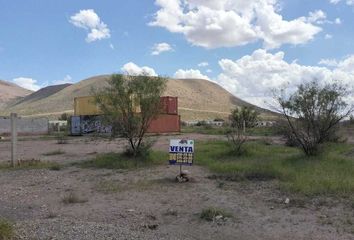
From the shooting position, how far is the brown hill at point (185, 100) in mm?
146875

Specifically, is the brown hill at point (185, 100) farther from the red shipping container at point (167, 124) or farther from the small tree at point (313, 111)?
the small tree at point (313, 111)

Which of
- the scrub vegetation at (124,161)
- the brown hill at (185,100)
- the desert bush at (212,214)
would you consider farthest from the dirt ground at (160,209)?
the brown hill at (185,100)

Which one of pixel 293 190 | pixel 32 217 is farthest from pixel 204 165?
pixel 32 217

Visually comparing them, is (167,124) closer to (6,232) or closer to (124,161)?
(124,161)

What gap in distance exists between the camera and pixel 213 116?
145625mm

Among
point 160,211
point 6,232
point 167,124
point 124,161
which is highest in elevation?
point 167,124

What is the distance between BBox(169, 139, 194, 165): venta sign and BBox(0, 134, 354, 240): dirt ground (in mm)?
666

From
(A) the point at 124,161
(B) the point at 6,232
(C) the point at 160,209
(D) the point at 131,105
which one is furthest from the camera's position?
(D) the point at 131,105

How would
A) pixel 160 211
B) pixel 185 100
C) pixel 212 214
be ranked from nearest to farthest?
1. pixel 212 214
2. pixel 160 211
3. pixel 185 100

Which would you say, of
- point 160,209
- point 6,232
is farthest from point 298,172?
point 6,232

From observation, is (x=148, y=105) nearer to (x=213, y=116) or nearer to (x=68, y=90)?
(x=213, y=116)

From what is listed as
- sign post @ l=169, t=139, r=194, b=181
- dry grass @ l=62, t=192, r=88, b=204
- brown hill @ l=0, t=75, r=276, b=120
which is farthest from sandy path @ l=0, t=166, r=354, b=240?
brown hill @ l=0, t=75, r=276, b=120

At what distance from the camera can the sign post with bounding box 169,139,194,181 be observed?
49.5ft

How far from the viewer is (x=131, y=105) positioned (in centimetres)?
2102
